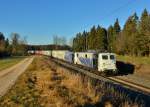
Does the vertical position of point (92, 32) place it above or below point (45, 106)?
above

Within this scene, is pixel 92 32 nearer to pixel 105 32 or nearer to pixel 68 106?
pixel 105 32

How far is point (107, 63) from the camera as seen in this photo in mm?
36344

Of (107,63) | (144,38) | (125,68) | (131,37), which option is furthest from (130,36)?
(107,63)

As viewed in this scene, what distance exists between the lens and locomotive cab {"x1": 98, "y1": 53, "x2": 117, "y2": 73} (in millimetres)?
36031

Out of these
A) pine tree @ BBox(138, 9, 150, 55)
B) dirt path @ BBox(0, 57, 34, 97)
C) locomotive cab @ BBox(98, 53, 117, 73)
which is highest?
pine tree @ BBox(138, 9, 150, 55)

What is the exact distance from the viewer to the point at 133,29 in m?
85.6

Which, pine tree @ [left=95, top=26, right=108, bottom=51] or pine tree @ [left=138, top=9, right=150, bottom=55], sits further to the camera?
pine tree @ [left=95, top=26, right=108, bottom=51]

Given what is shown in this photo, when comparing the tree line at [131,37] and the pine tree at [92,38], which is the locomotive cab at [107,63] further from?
the pine tree at [92,38]

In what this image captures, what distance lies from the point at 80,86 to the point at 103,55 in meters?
18.5

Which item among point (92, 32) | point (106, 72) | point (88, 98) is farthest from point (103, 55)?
point (92, 32)

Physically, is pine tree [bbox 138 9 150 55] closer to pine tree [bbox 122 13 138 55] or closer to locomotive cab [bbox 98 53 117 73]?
pine tree [bbox 122 13 138 55]

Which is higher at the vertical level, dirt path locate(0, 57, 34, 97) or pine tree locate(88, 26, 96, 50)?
pine tree locate(88, 26, 96, 50)

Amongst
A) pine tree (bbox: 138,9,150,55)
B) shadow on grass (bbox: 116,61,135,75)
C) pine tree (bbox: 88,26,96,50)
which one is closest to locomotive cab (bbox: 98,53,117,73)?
shadow on grass (bbox: 116,61,135,75)

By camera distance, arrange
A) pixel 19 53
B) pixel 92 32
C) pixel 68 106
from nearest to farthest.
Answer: pixel 68 106 → pixel 92 32 → pixel 19 53
